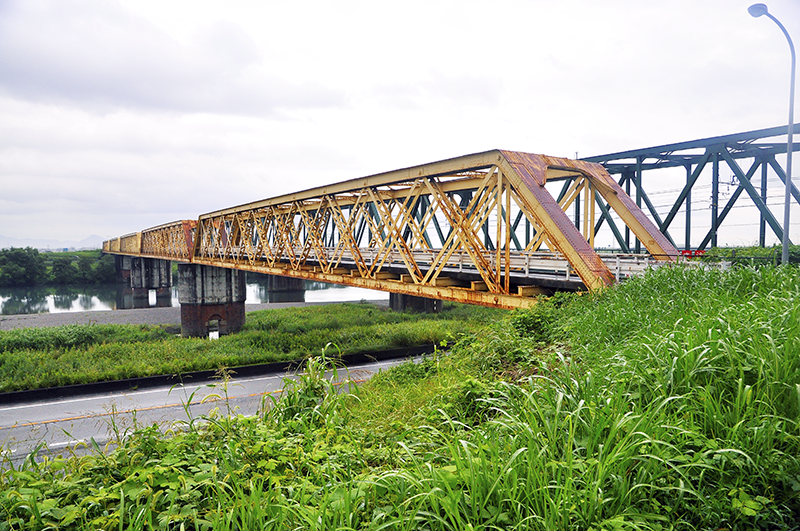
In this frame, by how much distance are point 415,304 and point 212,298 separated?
17.1m

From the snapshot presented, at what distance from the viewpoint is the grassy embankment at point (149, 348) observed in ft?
56.6

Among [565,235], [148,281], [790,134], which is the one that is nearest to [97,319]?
[148,281]

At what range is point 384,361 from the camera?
71.6ft

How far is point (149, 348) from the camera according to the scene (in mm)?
21953

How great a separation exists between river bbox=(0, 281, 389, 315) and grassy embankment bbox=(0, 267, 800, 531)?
52.9m

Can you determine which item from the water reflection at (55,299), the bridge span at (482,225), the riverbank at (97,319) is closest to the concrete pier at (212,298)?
the riverbank at (97,319)

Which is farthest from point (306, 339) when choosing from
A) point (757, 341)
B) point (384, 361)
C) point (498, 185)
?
point (757, 341)

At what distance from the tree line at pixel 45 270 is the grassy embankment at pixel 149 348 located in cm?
7473

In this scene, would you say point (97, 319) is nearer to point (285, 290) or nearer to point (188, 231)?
point (188, 231)

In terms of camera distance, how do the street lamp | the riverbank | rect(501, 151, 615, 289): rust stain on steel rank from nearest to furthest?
rect(501, 151, 615, 289): rust stain on steel, the street lamp, the riverbank

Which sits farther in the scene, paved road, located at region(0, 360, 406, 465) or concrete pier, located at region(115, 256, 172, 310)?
concrete pier, located at region(115, 256, 172, 310)

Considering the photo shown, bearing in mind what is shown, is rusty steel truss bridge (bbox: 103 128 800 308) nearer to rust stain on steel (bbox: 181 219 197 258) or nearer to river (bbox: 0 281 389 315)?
rust stain on steel (bbox: 181 219 197 258)

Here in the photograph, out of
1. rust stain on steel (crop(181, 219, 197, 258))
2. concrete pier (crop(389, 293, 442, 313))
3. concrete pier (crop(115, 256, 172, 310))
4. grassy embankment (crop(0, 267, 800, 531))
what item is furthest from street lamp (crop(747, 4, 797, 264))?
concrete pier (crop(115, 256, 172, 310))

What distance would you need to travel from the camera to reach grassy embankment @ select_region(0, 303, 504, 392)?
56.6 feet
